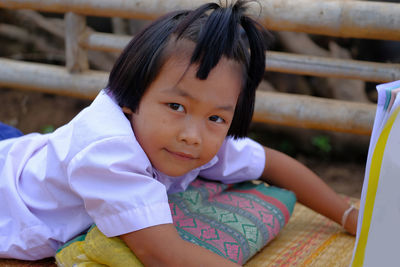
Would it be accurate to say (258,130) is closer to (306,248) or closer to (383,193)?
(306,248)

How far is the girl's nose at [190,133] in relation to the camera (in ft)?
3.78

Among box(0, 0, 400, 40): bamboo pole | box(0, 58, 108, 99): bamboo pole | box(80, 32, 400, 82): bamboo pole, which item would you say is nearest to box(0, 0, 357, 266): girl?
box(0, 0, 400, 40): bamboo pole

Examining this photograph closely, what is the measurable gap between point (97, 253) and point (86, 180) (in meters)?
0.15

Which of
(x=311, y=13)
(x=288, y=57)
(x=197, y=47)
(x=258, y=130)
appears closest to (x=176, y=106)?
(x=197, y=47)

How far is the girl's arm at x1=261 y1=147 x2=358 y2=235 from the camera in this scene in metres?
1.63

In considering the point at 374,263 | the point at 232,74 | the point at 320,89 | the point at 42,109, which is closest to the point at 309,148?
the point at 320,89

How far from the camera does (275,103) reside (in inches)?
82.4

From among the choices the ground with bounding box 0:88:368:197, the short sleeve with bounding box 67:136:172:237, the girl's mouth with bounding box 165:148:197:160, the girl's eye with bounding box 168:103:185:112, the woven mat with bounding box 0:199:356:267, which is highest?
the girl's eye with bounding box 168:103:185:112

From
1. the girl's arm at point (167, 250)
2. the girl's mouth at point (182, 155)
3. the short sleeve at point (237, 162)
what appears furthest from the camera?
the short sleeve at point (237, 162)

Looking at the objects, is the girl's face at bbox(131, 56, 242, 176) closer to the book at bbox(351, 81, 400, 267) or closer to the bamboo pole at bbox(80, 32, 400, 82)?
the book at bbox(351, 81, 400, 267)

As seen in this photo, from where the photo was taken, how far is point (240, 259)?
1.30 metres

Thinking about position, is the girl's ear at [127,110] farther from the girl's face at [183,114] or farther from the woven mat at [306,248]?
the woven mat at [306,248]

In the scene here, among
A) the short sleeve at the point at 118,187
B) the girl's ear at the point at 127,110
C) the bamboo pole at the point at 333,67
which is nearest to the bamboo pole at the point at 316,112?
the bamboo pole at the point at 333,67

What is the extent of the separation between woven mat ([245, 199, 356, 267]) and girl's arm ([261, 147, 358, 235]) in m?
0.06
